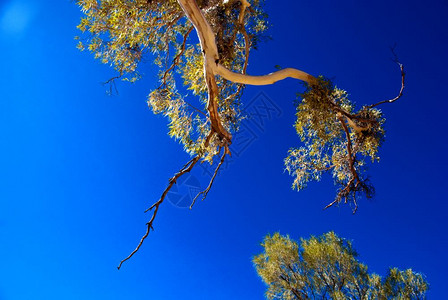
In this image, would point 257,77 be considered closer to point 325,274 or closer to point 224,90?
point 224,90

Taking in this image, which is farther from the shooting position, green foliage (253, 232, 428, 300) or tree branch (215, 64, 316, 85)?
green foliage (253, 232, 428, 300)

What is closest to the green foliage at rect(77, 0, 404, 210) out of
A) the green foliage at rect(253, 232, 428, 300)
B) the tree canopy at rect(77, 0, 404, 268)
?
the tree canopy at rect(77, 0, 404, 268)

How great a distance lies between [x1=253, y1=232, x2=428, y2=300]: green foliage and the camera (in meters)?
7.69

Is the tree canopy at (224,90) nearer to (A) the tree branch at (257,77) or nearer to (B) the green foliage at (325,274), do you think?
(A) the tree branch at (257,77)

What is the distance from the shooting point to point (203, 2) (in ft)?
16.5

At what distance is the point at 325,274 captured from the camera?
8.05 meters

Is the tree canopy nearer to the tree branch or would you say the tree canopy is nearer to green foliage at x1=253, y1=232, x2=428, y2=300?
the tree branch

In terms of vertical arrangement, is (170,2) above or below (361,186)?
above

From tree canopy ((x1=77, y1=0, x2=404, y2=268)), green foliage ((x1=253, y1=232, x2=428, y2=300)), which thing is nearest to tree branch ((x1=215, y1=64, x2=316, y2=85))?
tree canopy ((x1=77, y1=0, x2=404, y2=268))

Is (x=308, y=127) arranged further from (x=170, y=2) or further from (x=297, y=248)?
(x=297, y=248)

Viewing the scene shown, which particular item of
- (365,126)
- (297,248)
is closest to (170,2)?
(365,126)

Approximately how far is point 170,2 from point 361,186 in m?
4.45

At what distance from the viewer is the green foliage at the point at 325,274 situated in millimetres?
7688

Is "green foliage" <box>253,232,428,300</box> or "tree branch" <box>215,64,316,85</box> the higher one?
"tree branch" <box>215,64,316,85</box>
